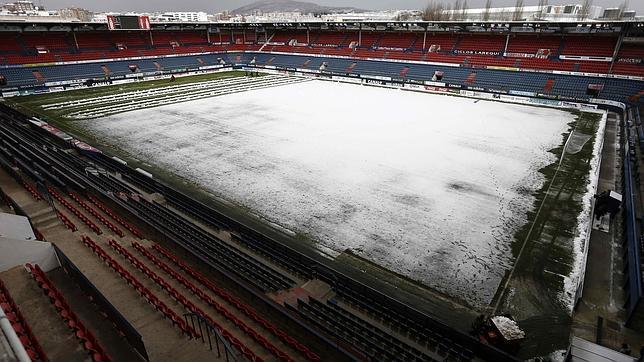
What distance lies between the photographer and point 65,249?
11820 mm

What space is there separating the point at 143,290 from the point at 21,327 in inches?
117

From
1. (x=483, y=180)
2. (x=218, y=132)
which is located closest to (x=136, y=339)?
(x=483, y=180)

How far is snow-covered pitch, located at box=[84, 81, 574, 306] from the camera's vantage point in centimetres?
1354

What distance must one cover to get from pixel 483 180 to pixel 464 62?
34.9 metres

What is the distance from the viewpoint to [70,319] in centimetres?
743

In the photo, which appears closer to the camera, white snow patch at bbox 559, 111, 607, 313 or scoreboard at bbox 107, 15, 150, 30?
white snow patch at bbox 559, 111, 607, 313

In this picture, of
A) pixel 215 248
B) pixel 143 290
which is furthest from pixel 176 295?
pixel 215 248

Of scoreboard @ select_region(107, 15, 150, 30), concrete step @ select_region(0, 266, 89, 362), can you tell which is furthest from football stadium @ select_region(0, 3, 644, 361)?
scoreboard @ select_region(107, 15, 150, 30)

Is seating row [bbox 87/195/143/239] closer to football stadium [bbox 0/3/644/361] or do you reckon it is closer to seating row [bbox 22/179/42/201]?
football stadium [bbox 0/3/644/361]

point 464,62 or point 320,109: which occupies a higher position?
point 464,62

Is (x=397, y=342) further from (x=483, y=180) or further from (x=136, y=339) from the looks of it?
(x=483, y=180)

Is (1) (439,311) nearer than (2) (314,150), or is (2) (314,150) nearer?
(1) (439,311)

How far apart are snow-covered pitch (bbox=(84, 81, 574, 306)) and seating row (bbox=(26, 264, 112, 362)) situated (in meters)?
8.08

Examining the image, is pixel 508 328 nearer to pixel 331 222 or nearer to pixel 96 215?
pixel 331 222
